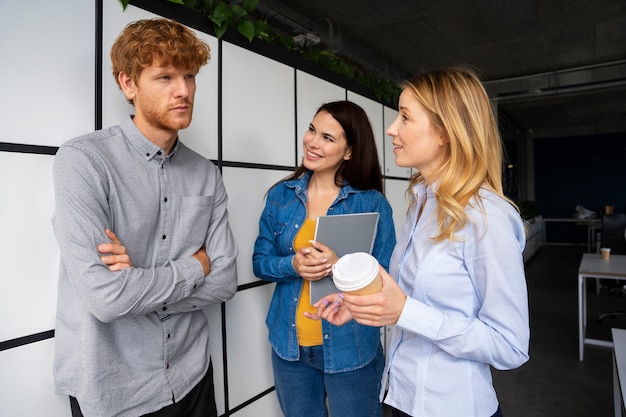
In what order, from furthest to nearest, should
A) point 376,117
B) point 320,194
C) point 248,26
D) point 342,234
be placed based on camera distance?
1. point 376,117
2. point 248,26
3. point 320,194
4. point 342,234

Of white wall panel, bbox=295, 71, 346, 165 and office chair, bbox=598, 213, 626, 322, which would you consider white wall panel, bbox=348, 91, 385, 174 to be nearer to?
white wall panel, bbox=295, 71, 346, 165

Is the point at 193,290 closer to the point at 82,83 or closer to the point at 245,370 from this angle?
the point at 82,83

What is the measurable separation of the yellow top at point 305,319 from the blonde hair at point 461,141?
66cm

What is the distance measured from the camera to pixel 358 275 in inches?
32.3

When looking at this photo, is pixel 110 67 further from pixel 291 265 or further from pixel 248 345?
pixel 248 345

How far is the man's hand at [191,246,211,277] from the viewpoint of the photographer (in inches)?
48.8

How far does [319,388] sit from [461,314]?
0.85 m

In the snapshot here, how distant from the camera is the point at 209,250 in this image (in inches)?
51.8

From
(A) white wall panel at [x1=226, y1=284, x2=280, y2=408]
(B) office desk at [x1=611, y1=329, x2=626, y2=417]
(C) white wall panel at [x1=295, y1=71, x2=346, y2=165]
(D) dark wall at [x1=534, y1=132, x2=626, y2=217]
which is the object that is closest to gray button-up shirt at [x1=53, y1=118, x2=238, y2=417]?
(A) white wall panel at [x1=226, y1=284, x2=280, y2=408]

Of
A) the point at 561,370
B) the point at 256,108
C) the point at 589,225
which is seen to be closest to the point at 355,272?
the point at 256,108

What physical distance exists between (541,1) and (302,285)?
4.57m

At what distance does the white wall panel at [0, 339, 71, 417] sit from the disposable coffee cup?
1034 millimetres

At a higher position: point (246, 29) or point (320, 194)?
point (246, 29)

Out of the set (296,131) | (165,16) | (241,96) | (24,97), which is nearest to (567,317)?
(296,131)
